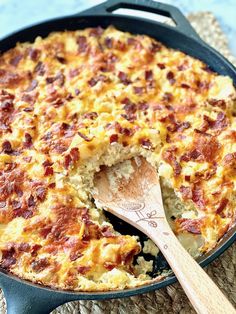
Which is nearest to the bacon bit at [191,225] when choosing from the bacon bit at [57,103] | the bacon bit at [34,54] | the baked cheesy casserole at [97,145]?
the baked cheesy casserole at [97,145]

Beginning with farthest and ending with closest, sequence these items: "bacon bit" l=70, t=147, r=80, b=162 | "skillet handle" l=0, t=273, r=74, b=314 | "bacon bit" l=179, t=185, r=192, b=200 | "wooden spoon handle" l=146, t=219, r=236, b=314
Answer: "bacon bit" l=70, t=147, r=80, b=162 < "bacon bit" l=179, t=185, r=192, b=200 < "skillet handle" l=0, t=273, r=74, b=314 < "wooden spoon handle" l=146, t=219, r=236, b=314

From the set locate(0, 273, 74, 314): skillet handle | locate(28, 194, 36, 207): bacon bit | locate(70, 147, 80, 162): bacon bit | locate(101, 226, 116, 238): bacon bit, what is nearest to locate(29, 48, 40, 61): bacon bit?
locate(70, 147, 80, 162): bacon bit

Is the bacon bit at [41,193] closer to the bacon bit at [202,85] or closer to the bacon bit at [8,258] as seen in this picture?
the bacon bit at [8,258]

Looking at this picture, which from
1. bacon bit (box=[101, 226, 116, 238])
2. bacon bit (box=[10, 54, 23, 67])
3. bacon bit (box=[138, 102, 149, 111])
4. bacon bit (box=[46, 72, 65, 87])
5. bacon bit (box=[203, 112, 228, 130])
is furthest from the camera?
bacon bit (box=[10, 54, 23, 67])

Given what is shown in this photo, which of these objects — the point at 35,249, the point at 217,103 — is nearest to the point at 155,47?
the point at 217,103

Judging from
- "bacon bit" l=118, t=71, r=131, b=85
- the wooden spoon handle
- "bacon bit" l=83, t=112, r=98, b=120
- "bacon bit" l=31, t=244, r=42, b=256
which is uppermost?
"bacon bit" l=118, t=71, r=131, b=85

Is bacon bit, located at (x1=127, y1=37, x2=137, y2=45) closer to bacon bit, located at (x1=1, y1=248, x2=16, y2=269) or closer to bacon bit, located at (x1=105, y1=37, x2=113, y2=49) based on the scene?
bacon bit, located at (x1=105, y1=37, x2=113, y2=49)
